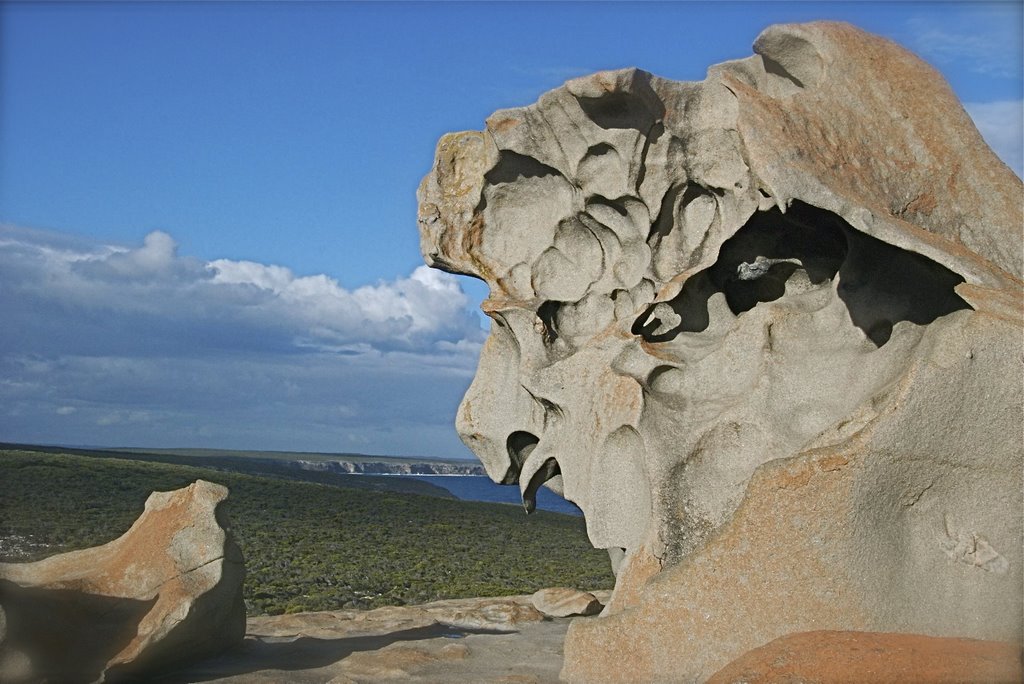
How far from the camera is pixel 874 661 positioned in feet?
17.0

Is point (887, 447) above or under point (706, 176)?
under

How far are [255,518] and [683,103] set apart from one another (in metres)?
19.9

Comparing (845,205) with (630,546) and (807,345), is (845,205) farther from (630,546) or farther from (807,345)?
(630,546)

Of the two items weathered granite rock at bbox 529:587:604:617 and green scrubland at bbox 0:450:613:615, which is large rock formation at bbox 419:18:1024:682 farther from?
green scrubland at bbox 0:450:613:615

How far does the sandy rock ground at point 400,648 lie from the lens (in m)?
7.27

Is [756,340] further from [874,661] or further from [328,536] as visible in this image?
[328,536]

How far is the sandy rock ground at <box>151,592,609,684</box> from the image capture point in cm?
727

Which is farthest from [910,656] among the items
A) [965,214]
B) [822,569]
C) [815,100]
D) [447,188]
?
[447,188]

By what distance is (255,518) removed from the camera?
24.9 m

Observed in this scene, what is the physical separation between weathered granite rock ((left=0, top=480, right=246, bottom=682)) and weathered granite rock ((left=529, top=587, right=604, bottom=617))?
3594 millimetres

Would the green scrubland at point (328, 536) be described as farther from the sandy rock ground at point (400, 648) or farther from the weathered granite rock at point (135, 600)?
the weathered granite rock at point (135, 600)

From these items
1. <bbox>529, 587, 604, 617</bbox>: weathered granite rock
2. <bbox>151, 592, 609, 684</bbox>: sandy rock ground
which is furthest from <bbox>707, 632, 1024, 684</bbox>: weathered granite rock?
<bbox>529, 587, 604, 617</bbox>: weathered granite rock

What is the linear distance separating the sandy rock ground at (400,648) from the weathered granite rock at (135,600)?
1.08 feet

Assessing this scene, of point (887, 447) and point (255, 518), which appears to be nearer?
point (887, 447)
